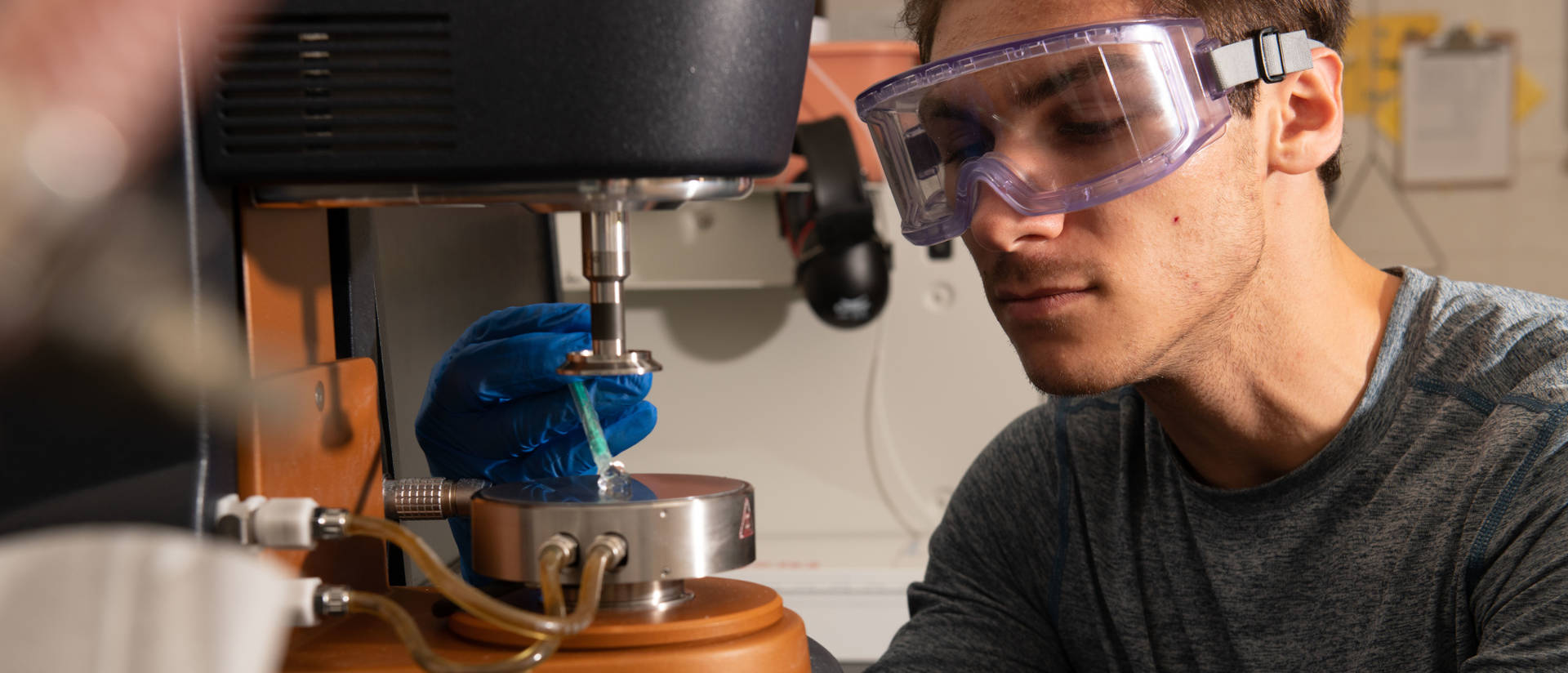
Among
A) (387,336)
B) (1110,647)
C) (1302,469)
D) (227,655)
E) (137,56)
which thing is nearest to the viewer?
(227,655)

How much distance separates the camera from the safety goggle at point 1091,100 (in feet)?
2.97

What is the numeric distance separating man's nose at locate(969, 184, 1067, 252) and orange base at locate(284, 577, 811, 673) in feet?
1.41

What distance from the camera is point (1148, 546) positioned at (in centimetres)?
108

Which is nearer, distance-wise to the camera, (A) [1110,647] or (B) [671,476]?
(B) [671,476]

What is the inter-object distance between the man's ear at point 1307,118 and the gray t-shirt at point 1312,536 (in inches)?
5.7

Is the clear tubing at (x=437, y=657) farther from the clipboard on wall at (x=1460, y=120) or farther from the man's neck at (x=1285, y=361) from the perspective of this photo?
the clipboard on wall at (x=1460, y=120)

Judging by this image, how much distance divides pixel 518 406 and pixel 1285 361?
26.0 inches

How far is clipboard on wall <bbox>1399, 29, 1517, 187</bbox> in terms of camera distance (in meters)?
2.89

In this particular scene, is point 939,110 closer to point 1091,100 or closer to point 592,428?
point 1091,100

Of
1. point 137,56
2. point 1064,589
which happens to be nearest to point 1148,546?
point 1064,589

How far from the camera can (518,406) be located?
84 centimetres

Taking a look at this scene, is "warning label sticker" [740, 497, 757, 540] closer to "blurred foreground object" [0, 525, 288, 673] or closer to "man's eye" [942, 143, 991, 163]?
"blurred foreground object" [0, 525, 288, 673]

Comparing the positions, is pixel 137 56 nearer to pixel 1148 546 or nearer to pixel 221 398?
pixel 221 398

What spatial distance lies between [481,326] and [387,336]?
8 cm
